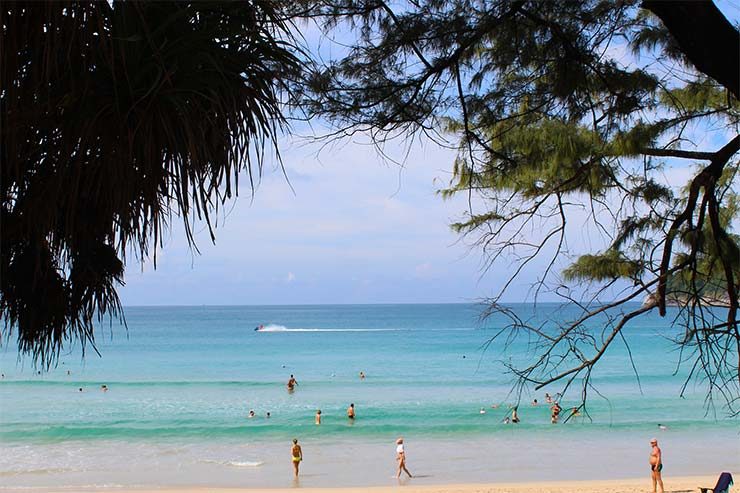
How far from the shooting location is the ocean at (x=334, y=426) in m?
15.1

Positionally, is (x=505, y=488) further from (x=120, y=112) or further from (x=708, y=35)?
(x=120, y=112)

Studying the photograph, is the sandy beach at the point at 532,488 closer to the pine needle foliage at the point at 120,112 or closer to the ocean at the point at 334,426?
the ocean at the point at 334,426

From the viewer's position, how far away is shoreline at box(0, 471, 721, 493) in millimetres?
12766

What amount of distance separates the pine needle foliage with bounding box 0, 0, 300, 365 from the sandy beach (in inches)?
452

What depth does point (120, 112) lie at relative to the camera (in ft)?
6.22

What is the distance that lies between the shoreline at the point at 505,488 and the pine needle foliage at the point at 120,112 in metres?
11.5

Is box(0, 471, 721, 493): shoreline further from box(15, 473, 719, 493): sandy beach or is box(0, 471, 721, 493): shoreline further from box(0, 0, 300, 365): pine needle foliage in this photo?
box(0, 0, 300, 365): pine needle foliage

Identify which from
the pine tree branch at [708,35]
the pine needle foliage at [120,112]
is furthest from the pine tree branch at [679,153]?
the pine needle foliage at [120,112]

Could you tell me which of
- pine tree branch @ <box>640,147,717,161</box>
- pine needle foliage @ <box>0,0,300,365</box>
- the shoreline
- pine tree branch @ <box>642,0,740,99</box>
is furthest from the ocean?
pine needle foliage @ <box>0,0,300,365</box>

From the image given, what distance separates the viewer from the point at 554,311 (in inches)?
140

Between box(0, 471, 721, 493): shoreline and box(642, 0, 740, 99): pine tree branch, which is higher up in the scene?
box(642, 0, 740, 99): pine tree branch

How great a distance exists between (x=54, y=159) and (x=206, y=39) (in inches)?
23.6

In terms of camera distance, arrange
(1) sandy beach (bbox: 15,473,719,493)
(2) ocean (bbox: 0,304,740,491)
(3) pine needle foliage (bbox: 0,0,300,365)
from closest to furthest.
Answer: (3) pine needle foliage (bbox: 0,0,300,365) → (1) sandy beach (bbox: 15,473,719,493) → (2) ocean (bbox: 0,304,740,491)

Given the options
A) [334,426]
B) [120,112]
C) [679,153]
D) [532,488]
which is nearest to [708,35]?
[679,153]
